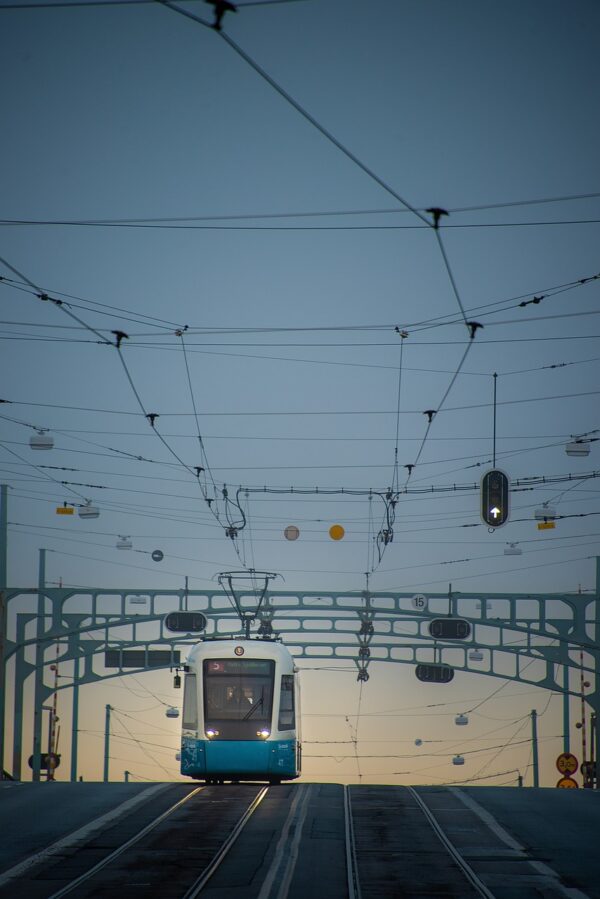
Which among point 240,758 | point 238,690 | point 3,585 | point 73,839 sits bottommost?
point 73,839

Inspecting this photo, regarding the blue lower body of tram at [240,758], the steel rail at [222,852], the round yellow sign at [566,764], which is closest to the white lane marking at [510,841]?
the blue lower body of tram at [240,758]

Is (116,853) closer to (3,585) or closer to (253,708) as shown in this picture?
(253,708)

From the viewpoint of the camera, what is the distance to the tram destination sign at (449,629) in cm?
4947

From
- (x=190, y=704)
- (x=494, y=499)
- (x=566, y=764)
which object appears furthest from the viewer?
(x=566, y=764)

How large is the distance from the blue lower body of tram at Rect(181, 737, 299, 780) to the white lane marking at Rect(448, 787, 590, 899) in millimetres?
4034

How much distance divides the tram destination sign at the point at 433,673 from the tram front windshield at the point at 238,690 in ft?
77.2

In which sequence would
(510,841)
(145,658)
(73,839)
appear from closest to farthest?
(73,839)
(510,841)
(145,658)

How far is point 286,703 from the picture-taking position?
98.3ft

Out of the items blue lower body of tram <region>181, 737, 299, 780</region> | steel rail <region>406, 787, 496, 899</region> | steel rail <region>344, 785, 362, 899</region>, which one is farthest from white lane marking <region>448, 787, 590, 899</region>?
blue lower body of tram <region>181, 737, 299, 780</region>

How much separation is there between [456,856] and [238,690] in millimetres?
12138

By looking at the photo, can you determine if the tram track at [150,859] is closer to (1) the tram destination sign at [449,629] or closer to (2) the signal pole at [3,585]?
(2) the signal pole at [3,585]

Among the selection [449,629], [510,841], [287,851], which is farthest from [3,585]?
[510,841]

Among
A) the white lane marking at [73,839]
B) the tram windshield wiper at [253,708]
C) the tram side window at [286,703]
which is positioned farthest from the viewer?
the tram side window at [286,703]

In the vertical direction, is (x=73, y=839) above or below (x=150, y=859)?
below
